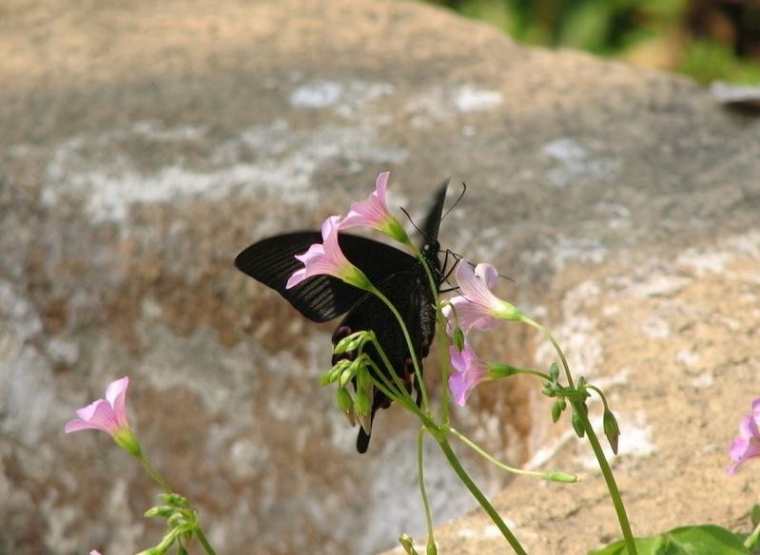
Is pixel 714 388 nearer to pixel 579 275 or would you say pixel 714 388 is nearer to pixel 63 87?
pixel 579 275

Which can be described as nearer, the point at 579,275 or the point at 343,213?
the point at 579,275

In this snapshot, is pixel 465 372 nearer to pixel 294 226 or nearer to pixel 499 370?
pixel 499 370

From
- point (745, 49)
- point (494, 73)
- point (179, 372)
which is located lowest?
point (745, 49)

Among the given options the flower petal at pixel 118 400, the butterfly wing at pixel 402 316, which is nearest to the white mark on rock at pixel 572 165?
the butterfly wing at pixel 402 316

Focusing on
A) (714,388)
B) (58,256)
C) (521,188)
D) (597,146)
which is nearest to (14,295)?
(58,256)

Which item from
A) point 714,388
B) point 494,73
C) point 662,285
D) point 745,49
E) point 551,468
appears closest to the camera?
point 551,468

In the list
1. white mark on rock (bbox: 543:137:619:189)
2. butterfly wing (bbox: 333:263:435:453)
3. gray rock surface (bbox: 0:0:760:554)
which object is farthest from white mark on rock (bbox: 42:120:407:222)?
butterfly wing (bbox: 333:263:435:453)

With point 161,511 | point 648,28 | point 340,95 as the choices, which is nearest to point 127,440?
point 161,511
